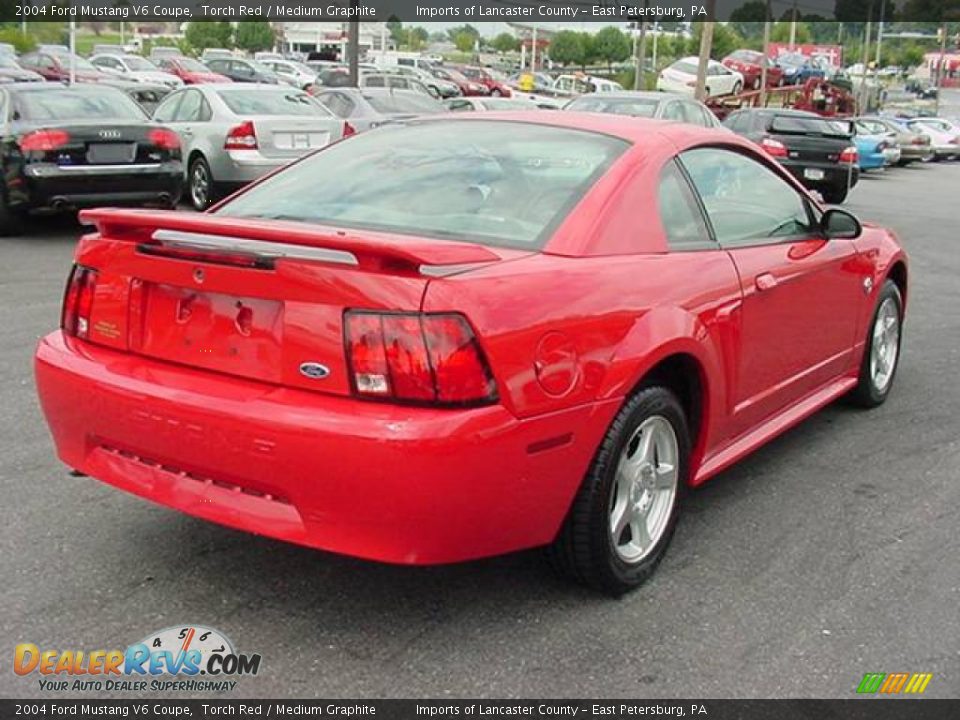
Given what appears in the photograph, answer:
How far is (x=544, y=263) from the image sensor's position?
3.21m

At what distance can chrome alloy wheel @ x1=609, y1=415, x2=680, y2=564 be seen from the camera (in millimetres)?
3438

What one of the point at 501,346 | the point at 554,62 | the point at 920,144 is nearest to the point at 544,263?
the point at 501,346

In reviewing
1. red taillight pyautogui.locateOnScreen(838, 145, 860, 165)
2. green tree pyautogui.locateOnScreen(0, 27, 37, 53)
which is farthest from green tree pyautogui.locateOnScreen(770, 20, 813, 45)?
red taillight pyautogui.locateOnScreen(838, 145, 860, 165)

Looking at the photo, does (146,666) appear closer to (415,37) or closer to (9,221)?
(9,221)

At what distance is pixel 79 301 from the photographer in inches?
137

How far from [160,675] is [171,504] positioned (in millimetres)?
474

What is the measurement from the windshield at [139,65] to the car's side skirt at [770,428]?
37.5 metres

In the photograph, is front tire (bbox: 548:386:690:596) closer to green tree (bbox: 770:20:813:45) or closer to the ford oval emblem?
the ford oval emblem

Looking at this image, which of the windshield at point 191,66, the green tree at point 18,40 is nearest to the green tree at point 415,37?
the green tree at point 18,40

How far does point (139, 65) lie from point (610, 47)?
70801mm

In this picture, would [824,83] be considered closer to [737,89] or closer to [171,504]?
[737,89]

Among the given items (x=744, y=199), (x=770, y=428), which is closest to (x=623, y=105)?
(x=744, y=199)

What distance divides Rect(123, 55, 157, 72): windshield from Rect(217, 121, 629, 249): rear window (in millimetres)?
37460

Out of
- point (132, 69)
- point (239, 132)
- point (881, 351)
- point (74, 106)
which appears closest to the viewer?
point (881, 351)
